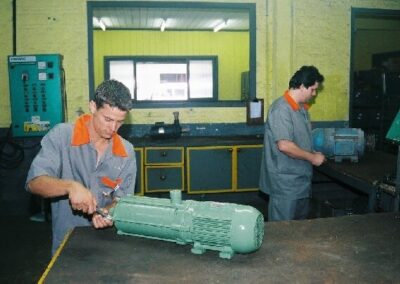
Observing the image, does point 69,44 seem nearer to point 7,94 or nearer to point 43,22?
point 43,22

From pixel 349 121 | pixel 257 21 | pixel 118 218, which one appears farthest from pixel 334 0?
pixel 118 218

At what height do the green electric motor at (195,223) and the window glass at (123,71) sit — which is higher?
the window glass at (123,71)

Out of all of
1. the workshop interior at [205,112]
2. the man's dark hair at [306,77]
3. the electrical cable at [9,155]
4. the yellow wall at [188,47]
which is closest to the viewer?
the man's dark hair at [306,77]

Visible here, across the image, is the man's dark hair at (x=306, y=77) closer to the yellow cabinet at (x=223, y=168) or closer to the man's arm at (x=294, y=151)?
the man's arm at (x=294, y=151)

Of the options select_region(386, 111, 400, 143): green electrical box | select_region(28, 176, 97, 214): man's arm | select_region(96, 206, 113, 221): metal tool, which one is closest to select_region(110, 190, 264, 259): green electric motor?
select_region(96, 206, 113, 221): metal tool

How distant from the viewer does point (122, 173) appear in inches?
86.6

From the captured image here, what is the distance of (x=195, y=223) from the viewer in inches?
65.4

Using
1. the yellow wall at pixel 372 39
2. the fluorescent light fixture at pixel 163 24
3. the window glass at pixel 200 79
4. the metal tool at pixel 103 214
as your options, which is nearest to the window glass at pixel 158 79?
the window glass at pixel 200 79

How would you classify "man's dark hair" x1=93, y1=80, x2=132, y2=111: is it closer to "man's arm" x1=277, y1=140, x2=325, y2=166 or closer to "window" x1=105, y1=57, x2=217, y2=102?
"man's arm" x1=277, y1=140, x2=325, y2=166

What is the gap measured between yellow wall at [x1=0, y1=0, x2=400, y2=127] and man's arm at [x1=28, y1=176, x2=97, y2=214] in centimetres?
338

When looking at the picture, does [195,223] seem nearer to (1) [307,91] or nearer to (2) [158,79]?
(1) [307,91]

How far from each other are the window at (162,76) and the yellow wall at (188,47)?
15.8 inches

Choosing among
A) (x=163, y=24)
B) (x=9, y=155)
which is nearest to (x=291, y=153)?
(x=9, y=155)

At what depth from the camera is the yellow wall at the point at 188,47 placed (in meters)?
9.76
